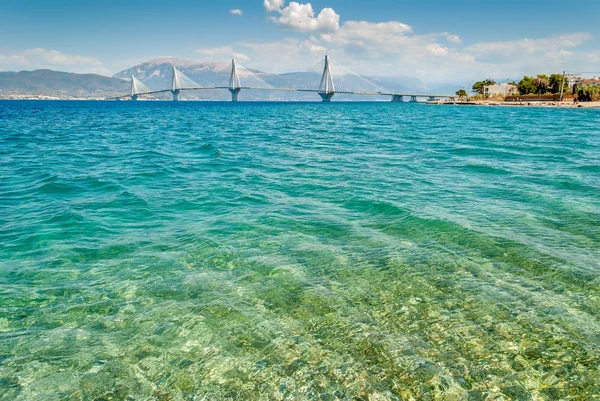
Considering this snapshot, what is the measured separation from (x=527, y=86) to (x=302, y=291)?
14838 centimetres

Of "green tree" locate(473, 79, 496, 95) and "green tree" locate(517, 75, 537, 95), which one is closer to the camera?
"green tree" locate(517, 75, 537, 95)

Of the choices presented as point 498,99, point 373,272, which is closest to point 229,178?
point 373,272

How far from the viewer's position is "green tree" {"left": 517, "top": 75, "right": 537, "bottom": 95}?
124688 millimetres

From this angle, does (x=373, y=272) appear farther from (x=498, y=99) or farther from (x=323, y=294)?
(x=498, y=99)

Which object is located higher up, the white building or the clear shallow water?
the white building

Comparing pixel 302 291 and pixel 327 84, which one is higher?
pixel 327 84

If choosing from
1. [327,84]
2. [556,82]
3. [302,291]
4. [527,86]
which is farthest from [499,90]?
[302,291]

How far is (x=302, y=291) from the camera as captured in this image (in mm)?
5105

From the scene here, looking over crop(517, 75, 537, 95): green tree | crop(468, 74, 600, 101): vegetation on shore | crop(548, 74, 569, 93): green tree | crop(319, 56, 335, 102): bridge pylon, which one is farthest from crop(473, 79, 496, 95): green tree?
crop(319, 56, 335, 102): bridge pylon

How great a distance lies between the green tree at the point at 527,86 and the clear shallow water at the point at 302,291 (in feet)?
451

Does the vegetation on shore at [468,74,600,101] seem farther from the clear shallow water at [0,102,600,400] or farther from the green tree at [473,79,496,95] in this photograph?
the clear shallow water at [0,102,600,400]

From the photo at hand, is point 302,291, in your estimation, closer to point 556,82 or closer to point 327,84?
point 556,82

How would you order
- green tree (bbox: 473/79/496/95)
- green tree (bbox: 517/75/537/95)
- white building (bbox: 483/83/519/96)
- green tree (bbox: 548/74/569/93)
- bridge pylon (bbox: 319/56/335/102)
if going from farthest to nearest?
bridge pylon (bbox: 319/56/335/102), green tree (bbox: 473/79/496/95), white building (bbox: 483/83/519/96), green tree (bbox: 517/75/537/95), green tree (bbox: 548/74/569/93)

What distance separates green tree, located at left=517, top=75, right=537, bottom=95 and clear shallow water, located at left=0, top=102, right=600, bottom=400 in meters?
137
